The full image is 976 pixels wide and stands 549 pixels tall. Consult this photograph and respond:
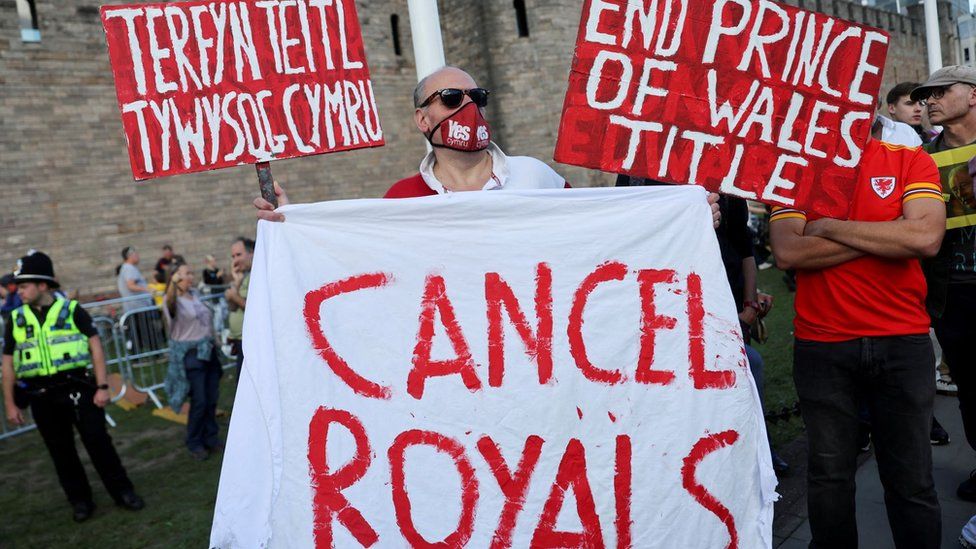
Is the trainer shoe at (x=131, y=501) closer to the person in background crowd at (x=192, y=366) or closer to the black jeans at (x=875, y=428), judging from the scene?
the person in background crowd at (x=192, y=366)

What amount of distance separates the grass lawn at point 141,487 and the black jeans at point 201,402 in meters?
0.19

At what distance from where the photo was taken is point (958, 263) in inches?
118

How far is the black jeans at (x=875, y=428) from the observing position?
2281mm

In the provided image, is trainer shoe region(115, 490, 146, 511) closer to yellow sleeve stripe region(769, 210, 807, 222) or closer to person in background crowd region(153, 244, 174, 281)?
yellow sleeve stripe region(769, 210, 807, 222)

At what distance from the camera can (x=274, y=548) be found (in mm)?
1923

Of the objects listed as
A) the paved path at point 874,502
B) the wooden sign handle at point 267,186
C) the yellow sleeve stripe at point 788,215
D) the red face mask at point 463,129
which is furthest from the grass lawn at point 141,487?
the red face mask at point 463,129

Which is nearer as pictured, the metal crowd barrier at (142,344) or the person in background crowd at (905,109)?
the person in background crowd at (905,109)

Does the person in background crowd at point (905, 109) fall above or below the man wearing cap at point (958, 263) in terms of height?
above

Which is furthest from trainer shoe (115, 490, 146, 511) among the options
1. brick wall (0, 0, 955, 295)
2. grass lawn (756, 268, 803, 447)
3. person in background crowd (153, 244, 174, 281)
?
brick wall (0, 0, 955, 295)

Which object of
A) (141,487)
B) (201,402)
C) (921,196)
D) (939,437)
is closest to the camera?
(921,196)

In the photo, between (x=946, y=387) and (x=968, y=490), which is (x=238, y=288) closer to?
(x=968, y=490)

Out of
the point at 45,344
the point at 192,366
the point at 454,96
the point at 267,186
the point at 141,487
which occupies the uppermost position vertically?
the point at 454,96

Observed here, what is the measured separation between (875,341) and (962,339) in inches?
36.9

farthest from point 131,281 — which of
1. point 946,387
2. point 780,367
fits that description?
point 946,387
